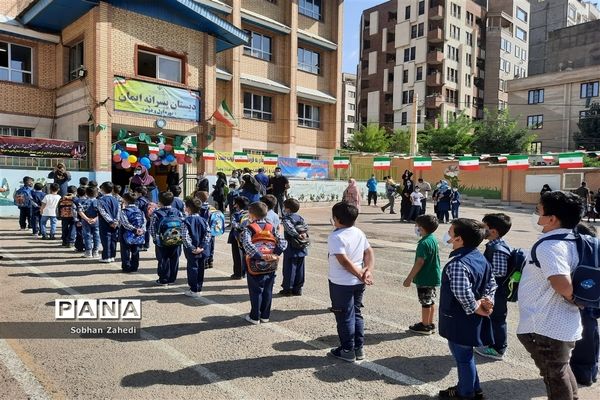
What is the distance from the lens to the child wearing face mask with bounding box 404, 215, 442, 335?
529 cm

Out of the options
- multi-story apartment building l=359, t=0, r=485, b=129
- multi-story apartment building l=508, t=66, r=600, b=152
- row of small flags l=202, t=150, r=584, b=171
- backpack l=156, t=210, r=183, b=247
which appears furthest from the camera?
multi-story apartment building l=359, t=0, r=485, b=129

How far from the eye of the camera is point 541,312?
3.33m

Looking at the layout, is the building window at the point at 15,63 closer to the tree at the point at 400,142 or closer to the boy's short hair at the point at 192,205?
the boy's short hair at the point at 192,205

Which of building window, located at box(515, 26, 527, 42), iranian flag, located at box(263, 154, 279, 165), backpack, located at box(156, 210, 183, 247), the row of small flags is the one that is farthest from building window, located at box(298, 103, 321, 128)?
building window, located at box(515, 26, 527, 42)

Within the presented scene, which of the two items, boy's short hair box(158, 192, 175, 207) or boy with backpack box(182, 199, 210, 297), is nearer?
boy with backpack box(182, 199, 210, 297)

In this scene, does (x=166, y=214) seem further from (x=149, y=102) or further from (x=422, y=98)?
(x=422, y=98)

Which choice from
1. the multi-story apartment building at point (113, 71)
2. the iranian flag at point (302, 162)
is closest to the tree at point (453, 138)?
the iranian flag at point (302, 162)

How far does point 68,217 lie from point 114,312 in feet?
17.9

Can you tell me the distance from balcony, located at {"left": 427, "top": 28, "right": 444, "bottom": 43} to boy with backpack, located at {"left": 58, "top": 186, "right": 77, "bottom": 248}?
5179cm

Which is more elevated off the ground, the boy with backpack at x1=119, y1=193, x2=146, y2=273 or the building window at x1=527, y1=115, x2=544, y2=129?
the building window at x1=527, y1=115, x2=544, y2=129

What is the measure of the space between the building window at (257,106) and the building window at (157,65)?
6.41 meters

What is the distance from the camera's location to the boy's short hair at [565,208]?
3.28m

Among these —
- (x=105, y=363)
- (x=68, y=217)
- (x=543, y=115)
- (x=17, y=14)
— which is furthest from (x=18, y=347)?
(x=543, y=115)

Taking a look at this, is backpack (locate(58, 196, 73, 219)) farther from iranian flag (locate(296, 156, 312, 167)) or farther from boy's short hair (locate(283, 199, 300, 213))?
iranian flag (locate(296, 156, 312, 167))
